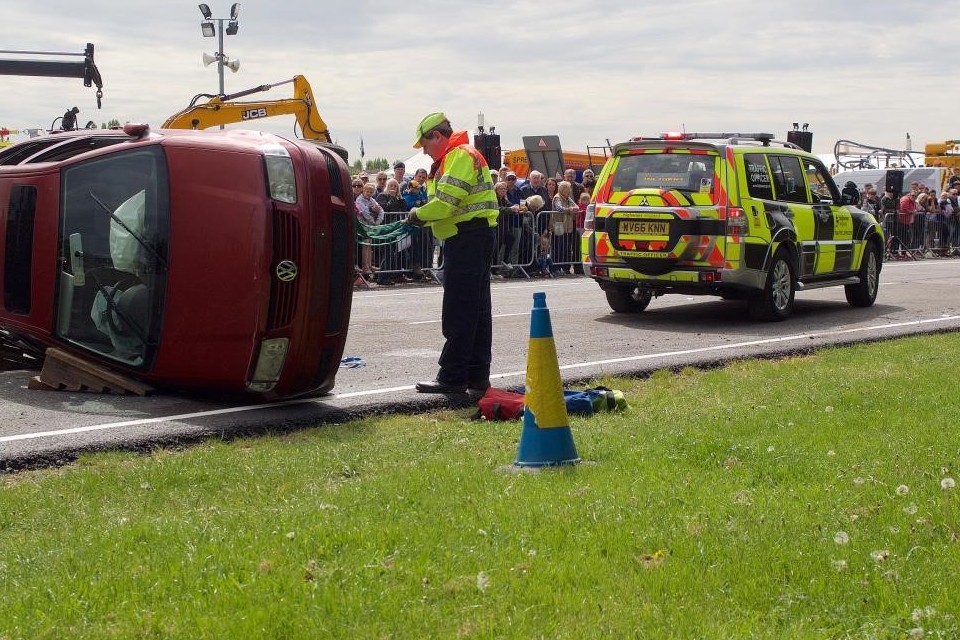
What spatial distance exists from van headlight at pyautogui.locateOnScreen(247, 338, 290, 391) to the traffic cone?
2.15 m

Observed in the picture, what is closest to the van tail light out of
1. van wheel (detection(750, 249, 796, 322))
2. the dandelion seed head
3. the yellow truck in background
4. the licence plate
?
the licence plate

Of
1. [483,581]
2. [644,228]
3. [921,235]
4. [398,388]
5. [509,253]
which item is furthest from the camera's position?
[921,235]

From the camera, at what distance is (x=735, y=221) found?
13719mm

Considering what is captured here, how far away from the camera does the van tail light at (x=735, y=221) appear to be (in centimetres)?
1370

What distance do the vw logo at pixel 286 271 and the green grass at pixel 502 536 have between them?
1047 millimetres

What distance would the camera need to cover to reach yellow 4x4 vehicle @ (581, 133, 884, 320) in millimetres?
13719

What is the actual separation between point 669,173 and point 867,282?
13.4 ft

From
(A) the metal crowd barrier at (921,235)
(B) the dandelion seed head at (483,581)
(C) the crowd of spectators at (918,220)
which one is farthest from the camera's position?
(A) the metal crowd barrier at (921,235)

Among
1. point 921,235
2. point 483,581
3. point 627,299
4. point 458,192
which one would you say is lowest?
point 483,581

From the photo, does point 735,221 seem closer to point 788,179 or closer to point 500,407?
point 788,179

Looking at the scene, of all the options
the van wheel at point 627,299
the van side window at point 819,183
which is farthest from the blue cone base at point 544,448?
the van side window at point 819,183

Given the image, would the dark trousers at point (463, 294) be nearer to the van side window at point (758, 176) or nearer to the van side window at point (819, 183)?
the van side window at point (758, 176)

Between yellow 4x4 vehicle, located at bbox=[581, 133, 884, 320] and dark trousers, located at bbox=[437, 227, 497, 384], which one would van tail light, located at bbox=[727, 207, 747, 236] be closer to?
yellow 4x4 vehicle, located at bbox=[581, 133, 884, 320]

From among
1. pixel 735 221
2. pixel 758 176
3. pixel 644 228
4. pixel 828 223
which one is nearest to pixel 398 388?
pixel 644 228
